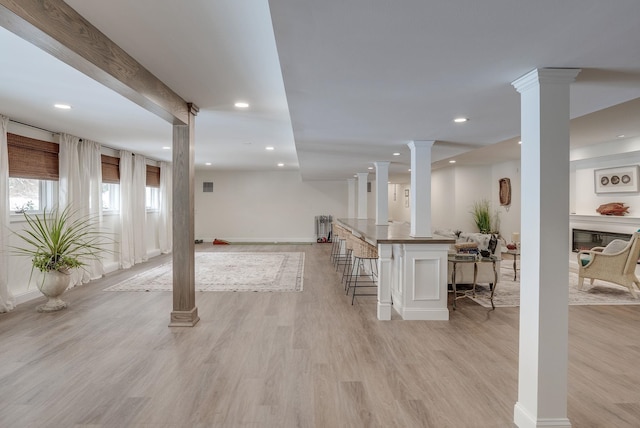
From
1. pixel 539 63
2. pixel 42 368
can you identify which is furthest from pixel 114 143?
pixel 539 63

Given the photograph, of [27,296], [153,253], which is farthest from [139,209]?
[27,296]

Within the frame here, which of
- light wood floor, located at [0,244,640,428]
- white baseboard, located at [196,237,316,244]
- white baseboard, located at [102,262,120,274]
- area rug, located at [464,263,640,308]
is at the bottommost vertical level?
light wood floor, located at [0,244,640,428]

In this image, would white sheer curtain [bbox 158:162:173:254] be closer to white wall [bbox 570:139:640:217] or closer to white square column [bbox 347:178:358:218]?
white square column [bbox 347:178:358:218]

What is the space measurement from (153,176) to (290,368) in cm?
753

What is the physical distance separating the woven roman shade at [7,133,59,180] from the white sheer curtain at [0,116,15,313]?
28cm

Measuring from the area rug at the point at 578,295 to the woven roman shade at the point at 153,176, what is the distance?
7.48 metres

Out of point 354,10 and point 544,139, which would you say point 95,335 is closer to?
point 354,10

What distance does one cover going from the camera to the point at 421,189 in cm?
457

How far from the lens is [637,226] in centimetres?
608

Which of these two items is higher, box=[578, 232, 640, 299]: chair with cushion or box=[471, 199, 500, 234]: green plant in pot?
box=[471, 199, 500, 234]: green plant in pot

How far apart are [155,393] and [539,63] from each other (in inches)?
124

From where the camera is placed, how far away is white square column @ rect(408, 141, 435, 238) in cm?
451

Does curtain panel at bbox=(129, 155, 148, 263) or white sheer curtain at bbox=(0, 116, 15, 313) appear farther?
curtain panel at bbox=(129, 155, 148, 263)

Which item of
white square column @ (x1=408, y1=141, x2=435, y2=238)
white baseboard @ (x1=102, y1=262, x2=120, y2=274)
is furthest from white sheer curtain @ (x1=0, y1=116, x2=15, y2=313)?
white square column @ (x1=408, y1=141, x2=435, y2=238)
